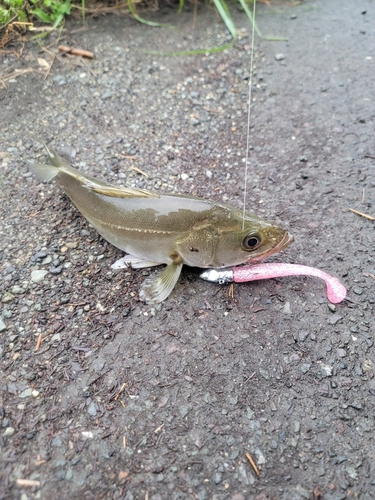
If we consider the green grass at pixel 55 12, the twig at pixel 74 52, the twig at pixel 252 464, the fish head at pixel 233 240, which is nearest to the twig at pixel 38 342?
the fish head at pixel 233 240

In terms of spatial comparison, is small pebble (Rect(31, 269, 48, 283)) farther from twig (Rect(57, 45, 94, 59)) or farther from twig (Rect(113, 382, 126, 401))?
twig (Rect(57, 45, 94, 59))

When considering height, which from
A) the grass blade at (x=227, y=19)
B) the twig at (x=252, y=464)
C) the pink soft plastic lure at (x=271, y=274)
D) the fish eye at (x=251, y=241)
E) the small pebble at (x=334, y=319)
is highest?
the grass blade at (x=227, y=19)

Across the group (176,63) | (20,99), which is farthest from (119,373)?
(176,63)

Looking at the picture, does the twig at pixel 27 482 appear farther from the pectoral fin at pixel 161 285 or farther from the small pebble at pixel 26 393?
the pectoral fin at pixel 161 285

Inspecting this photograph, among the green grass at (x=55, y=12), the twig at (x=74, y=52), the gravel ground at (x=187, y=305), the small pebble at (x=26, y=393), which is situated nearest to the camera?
the gravel ground at (x=187, y=305)

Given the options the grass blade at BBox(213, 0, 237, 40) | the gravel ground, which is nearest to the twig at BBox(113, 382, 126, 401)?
the gravel ground
